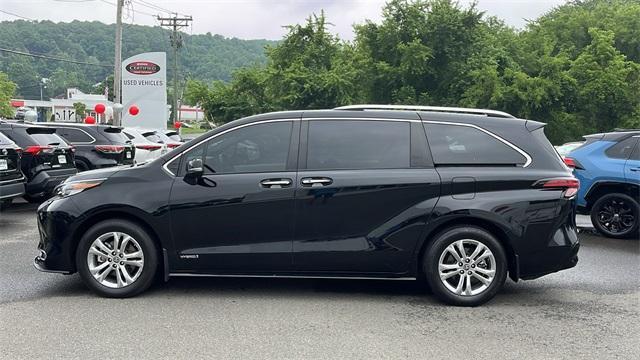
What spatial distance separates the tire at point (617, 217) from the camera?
29.4 ft

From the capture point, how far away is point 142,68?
30156 millimetres

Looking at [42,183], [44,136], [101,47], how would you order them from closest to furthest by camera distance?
[42,183], [44,136], [101,47]

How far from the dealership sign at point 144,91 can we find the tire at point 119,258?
25404mm

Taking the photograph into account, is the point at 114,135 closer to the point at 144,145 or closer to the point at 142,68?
the point at 144,145

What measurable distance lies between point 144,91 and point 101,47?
42701 mm

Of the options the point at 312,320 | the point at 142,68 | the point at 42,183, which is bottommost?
the point at 312,320

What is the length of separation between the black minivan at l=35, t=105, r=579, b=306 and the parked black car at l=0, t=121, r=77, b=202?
5.47 metres

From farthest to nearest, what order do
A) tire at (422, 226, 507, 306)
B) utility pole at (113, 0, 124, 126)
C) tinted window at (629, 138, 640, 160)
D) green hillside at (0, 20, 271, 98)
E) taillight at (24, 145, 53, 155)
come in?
green hillside at (0, 20, 271, 98) → utility pole at (113, 0, 124, 126) → taillight at (24, 145, 53, 155) → tinted window at (629, 138, 640, 160) → tire at (422, 226, 507, 306)

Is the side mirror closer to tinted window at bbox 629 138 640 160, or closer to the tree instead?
tinted window at bbox 629 138 640 160

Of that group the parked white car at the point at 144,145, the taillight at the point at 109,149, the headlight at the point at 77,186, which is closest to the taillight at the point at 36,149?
the taillight at the point at 109,149

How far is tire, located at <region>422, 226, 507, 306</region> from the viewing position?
5.40 m

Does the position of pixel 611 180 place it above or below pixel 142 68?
below

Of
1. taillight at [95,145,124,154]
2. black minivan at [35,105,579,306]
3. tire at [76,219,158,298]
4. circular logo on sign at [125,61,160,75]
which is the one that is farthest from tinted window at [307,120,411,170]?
circular logo on sign at [125,61,160,75]

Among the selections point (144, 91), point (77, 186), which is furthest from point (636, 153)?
point (144, 91)
